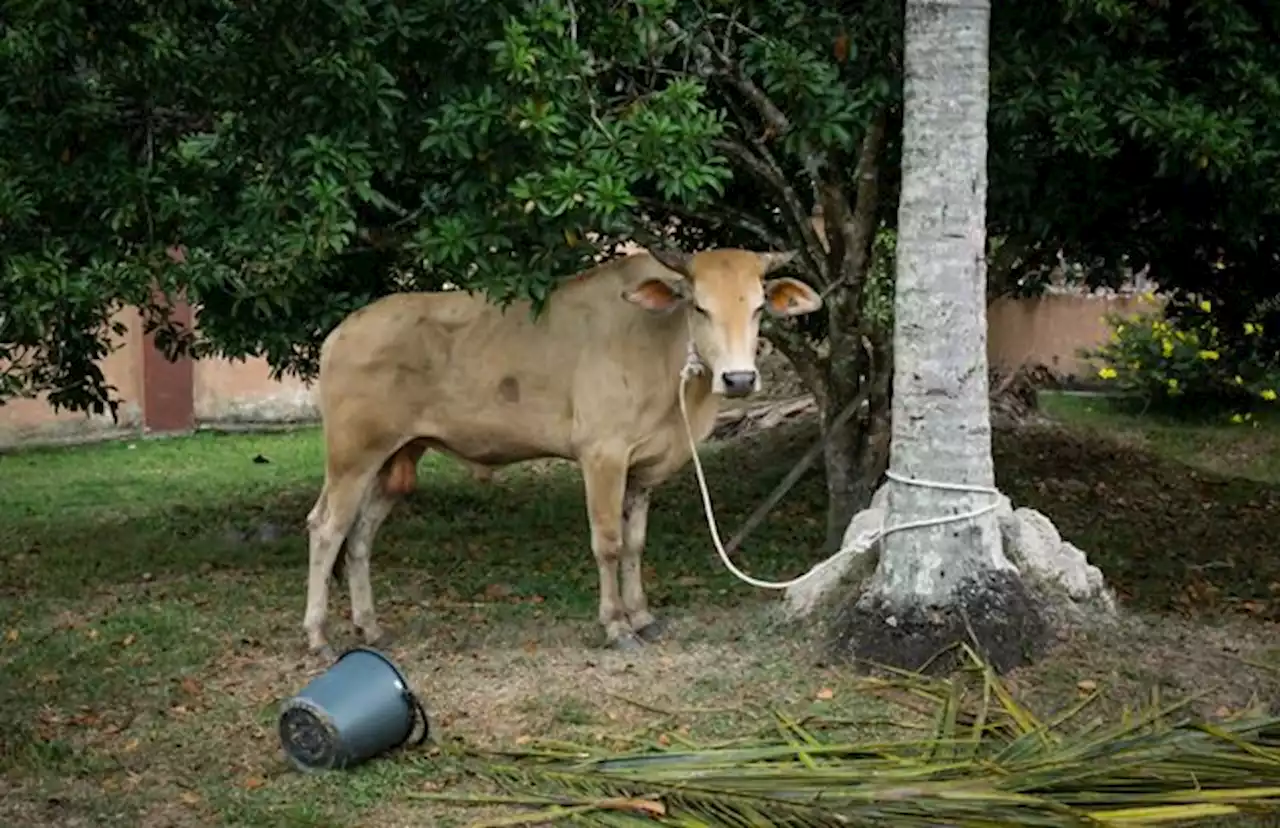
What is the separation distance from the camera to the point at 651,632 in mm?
7785

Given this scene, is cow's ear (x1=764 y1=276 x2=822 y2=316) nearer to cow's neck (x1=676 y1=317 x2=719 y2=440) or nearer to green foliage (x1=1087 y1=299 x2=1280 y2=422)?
cow's neck (x1=676 y1=317 x2=719 y2=440)

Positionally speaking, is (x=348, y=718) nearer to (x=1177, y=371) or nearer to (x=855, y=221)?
(x=855, y=221)

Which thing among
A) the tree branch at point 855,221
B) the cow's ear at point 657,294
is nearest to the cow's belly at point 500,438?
the cow's ear at point 657,294

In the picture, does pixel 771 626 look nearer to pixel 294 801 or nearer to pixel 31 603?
pixel 294 801

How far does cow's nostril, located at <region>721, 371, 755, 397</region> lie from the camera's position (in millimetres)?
6871

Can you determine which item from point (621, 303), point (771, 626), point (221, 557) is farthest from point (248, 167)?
point (221, 557)

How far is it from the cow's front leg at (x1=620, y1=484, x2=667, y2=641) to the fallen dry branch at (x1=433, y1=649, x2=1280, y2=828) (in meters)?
1.65

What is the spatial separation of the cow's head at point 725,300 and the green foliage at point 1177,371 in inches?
386

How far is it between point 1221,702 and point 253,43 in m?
4.66

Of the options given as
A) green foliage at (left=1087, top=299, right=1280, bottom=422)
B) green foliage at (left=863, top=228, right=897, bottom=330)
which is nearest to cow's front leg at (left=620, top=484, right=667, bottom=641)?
green foliage at (left=863, top=228, right=897, bottom=330)

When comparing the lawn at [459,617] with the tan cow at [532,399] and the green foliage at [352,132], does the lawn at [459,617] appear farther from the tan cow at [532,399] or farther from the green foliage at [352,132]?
the green foliage at [352,132]

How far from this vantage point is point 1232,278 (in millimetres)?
10734

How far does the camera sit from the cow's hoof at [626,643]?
295 inches

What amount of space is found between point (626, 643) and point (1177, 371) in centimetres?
1129
